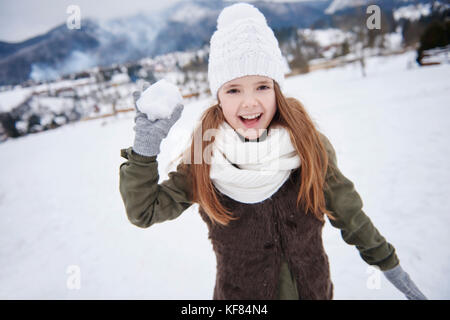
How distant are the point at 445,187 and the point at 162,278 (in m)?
4.03

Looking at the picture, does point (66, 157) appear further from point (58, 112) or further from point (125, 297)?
point (58, 112)

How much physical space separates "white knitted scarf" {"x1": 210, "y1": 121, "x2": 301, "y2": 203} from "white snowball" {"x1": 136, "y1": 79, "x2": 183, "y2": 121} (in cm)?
32

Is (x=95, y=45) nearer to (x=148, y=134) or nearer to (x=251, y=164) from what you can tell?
(x=148, y=134)

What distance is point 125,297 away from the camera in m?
2.55

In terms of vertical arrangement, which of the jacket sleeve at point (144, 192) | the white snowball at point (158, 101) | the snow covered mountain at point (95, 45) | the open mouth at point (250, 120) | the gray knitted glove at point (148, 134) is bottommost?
the jacket sleeve at point (144, 192)

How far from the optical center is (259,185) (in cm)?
114

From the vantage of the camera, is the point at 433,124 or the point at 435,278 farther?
the point at 433,124

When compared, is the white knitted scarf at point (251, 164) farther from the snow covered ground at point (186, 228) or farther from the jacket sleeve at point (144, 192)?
the snow covered ground at point (186, 228)

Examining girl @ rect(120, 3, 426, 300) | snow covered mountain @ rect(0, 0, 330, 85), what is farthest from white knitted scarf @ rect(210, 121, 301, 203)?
snow covered mountain @ rect(0, 0, 330, 85)

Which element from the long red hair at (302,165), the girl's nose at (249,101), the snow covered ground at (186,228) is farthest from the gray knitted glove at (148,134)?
the snow covered ground at (186,228)

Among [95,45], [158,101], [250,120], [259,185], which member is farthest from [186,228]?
[95,45]

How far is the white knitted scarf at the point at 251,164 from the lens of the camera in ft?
3.72

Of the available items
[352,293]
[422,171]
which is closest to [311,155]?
[352,293]

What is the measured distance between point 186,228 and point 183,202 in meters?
2.39
